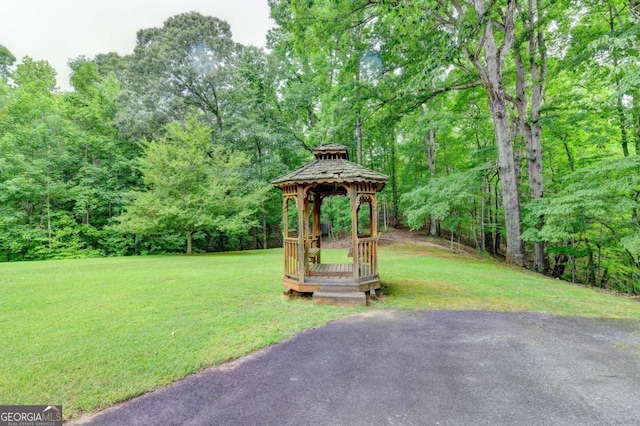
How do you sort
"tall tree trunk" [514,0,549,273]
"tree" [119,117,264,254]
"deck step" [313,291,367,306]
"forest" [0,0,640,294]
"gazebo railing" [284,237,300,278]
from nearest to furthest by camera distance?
"deck step" [313,291,367,306], "gazebo railing" [284,237,300,278], "forest" [0,0,640,294], "tall tree trunk" [514,0,549,273], "tree" [119,117,264,254]

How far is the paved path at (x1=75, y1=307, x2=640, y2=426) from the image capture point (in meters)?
2.51

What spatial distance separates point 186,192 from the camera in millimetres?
15656

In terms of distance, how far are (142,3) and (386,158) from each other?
19374 mm

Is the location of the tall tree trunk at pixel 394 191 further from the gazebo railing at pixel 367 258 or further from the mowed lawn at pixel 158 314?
the gazebo railing at pixel 367 258

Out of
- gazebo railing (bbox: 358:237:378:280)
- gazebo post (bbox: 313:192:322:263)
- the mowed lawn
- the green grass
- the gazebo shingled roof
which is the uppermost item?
the gazebo shingled roof

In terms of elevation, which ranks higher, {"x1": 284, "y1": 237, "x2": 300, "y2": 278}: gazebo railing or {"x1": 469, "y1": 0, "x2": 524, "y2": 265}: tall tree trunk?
{"x1": 469, "y1": 0, "x2": 524, "y2": 265}: tall tree trunk

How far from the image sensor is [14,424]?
99.0 inches

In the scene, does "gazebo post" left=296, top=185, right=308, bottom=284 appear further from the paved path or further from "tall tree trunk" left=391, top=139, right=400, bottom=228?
"tall tree trunk" left=391, top=139, right=400, bottom=228

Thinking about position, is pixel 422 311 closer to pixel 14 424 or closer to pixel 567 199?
pixel 14 424

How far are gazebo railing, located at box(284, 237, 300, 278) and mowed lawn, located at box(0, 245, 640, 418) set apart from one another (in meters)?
0.64

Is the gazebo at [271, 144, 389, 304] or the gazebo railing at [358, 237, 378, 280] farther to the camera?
the gazebo railing at [358, 237, 378, 280]

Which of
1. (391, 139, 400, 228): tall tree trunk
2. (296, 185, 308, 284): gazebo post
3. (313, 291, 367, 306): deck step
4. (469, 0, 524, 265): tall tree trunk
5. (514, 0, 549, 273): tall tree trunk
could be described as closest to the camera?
(313, 291, 367, 306): deck step

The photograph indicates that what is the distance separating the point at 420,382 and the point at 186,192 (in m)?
15.6

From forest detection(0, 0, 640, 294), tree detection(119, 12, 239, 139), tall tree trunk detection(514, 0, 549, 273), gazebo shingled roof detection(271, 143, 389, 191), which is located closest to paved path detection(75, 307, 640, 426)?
gazebo shingled roof detection(271, 143, 389, 191)
